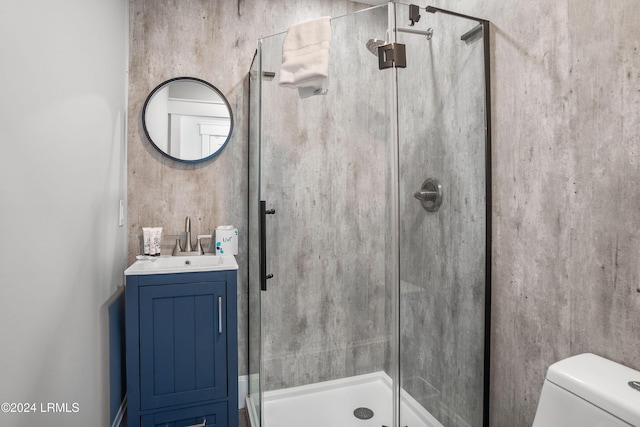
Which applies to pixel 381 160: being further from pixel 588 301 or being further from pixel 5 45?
pixel 5 45

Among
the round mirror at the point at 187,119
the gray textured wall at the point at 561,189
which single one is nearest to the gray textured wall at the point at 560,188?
the gray textured wall at the point at 561,189

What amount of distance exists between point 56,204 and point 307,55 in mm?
1092

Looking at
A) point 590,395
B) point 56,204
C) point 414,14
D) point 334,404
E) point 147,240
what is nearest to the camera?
point 590,395

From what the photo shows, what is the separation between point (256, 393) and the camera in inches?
76.5

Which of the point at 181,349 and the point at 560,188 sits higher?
the point at 560,188

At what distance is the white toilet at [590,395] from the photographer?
851 mm

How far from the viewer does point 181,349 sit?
1.72 meters

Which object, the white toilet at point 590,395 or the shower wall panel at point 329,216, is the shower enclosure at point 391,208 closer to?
the shower wall panel at point 329,216

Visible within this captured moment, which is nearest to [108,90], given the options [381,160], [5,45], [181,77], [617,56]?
[181,77]

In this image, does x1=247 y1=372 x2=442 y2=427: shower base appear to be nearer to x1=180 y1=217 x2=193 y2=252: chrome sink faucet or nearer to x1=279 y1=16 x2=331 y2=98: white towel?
x1=180 y1=217 x2=193 y2=252: chrome sink faucet

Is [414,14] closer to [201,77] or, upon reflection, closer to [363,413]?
[201,77]

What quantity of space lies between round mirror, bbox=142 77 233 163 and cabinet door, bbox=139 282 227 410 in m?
0.86

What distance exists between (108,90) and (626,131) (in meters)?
2.09

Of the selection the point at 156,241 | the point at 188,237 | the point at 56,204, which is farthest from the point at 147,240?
the point at 56,204
